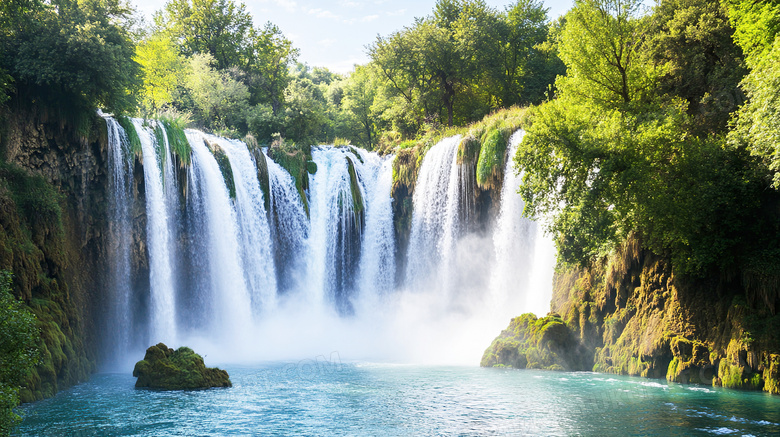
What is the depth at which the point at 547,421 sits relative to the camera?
469 inches

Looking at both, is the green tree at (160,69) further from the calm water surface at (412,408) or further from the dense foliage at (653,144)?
the dense foliage at (653,144)

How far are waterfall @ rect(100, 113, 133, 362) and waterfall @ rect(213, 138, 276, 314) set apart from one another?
6.37 m

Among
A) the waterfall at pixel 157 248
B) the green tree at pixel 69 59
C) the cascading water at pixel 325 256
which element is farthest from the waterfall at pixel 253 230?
the green tree at pixel 69 59

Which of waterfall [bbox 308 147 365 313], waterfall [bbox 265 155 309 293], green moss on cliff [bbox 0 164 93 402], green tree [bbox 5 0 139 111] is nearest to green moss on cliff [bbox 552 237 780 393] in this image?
waterfall [bbox 308 147 365 313]

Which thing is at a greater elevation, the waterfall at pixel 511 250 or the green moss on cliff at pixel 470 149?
the green moss on cliff at pixel 470 149

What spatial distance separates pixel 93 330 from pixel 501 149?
66.0ft

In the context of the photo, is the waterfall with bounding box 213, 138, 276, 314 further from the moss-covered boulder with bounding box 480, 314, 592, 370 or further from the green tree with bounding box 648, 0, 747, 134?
the green tree with bounding box 648, 0, 747, 134

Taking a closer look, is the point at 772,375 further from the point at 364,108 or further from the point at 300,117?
the point at 364,108

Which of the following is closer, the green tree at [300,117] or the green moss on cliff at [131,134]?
the green moss on cliff at [131,134]

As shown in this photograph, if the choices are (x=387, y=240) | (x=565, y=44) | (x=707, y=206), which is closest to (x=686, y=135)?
(x=707, y=206)

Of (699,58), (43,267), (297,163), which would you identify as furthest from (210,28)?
(699,58)

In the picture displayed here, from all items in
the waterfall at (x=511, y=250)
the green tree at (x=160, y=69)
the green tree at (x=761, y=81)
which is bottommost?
the waterfall at (x=511, y=250)

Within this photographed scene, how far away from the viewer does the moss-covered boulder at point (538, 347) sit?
1998 centimetres

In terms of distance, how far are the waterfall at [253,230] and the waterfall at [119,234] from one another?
6.37m
